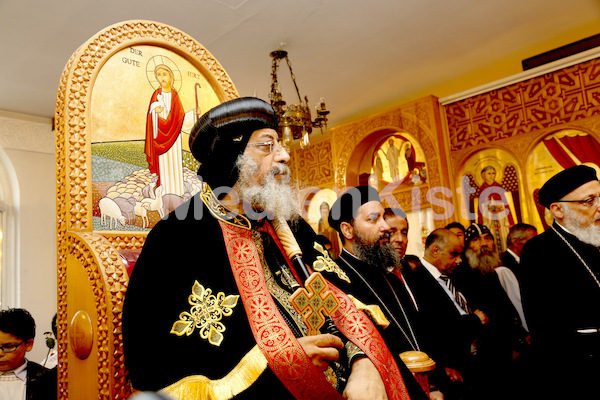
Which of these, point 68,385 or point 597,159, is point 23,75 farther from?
point 597,159

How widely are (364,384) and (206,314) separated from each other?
617mm

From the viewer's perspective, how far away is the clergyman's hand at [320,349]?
5.15ft

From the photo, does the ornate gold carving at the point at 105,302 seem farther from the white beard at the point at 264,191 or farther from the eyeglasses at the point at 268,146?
the eyeglasses at the point at 268,146

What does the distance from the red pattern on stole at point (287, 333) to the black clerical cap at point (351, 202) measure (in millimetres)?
1231

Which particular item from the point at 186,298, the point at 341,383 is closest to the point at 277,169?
the point at 186,298

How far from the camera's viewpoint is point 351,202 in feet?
10.4

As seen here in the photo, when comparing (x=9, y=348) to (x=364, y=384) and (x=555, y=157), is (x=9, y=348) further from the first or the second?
(x=555, y=157)

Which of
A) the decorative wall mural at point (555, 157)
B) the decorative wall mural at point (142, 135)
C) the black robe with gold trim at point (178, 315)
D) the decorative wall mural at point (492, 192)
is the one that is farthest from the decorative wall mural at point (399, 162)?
the black robe with gold trim at point (178, 315)

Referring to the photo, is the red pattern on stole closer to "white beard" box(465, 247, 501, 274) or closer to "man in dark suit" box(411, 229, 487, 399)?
"man in dark suit" box(411, 229, 487, 399)

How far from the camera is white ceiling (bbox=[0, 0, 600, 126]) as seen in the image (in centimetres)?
584

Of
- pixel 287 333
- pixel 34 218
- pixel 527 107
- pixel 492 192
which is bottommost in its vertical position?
pixel 287 333

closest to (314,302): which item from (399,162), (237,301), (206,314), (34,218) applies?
(237,301)

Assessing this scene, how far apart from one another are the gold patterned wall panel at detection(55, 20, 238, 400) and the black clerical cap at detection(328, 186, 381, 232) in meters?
1.29

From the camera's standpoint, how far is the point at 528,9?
6.30m
